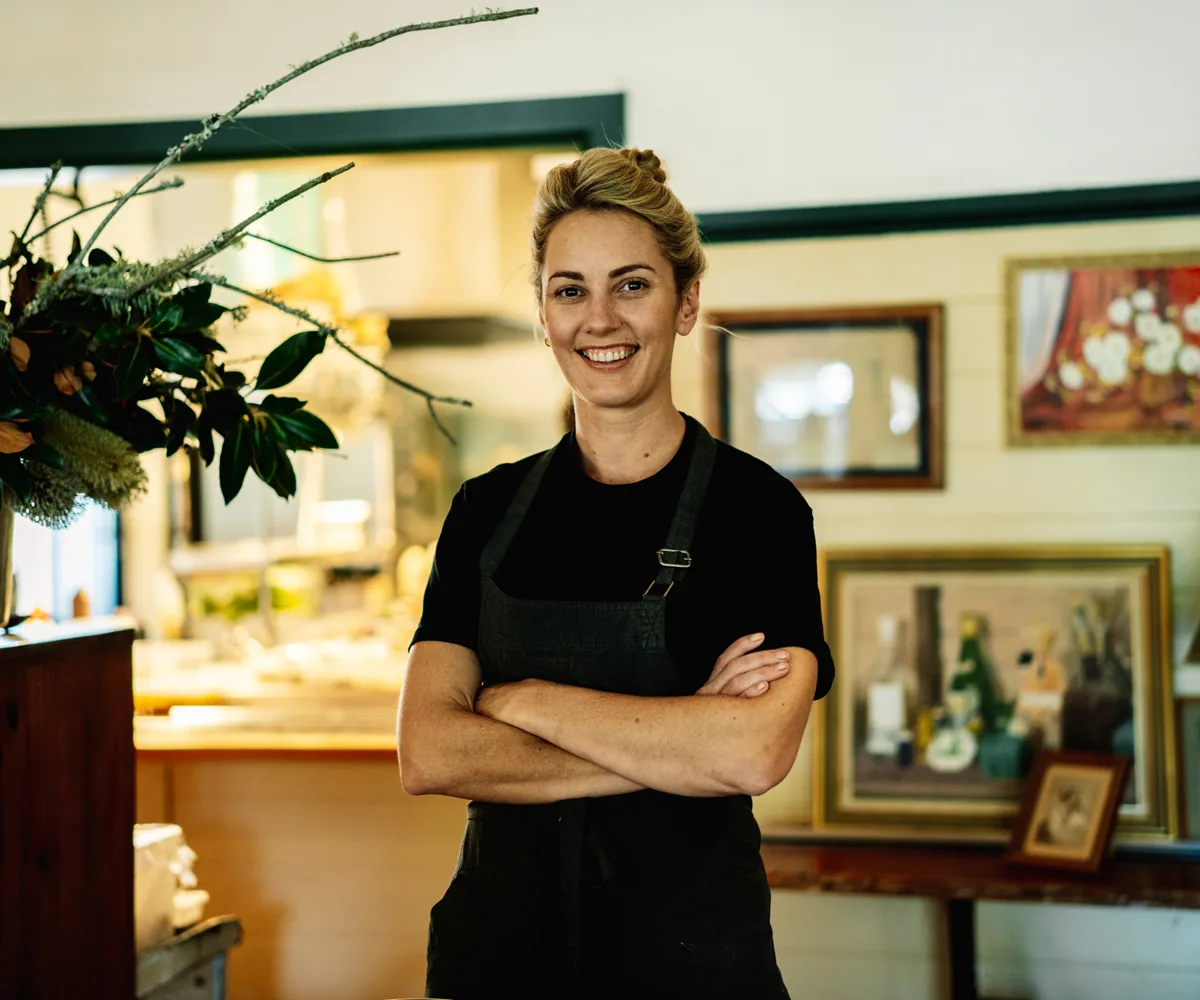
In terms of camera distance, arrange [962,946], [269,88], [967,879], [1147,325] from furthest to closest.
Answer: [1147,325], [962,946], [967,879], [269,88]

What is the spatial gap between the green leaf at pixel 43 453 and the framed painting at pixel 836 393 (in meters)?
1.45

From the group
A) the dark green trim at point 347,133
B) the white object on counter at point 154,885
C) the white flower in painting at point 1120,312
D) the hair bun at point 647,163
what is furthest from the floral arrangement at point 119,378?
the white flower in painting at point 1120,312

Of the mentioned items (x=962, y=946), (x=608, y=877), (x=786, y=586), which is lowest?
(x=962, y=946)

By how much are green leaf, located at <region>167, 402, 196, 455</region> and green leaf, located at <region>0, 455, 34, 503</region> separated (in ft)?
0.63

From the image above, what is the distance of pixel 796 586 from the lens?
1570mm

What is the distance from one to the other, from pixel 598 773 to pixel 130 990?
882 millimetres

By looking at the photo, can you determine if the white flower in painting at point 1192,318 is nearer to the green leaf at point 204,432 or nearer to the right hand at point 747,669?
the right hand at point 747,669

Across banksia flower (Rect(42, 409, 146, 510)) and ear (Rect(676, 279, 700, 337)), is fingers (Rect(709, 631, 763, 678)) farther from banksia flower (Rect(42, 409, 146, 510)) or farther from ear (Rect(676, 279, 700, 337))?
banksia flower (Rect(42, 409, 146, 510))

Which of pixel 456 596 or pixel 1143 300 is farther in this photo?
pixel 1143 300

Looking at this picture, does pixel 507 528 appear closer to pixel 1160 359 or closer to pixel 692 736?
pixel 692 736

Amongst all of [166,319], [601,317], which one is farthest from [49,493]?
[601,317]

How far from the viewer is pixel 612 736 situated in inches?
59.0

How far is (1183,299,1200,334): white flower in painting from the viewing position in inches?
96.9

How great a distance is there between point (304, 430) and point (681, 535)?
53 cm
